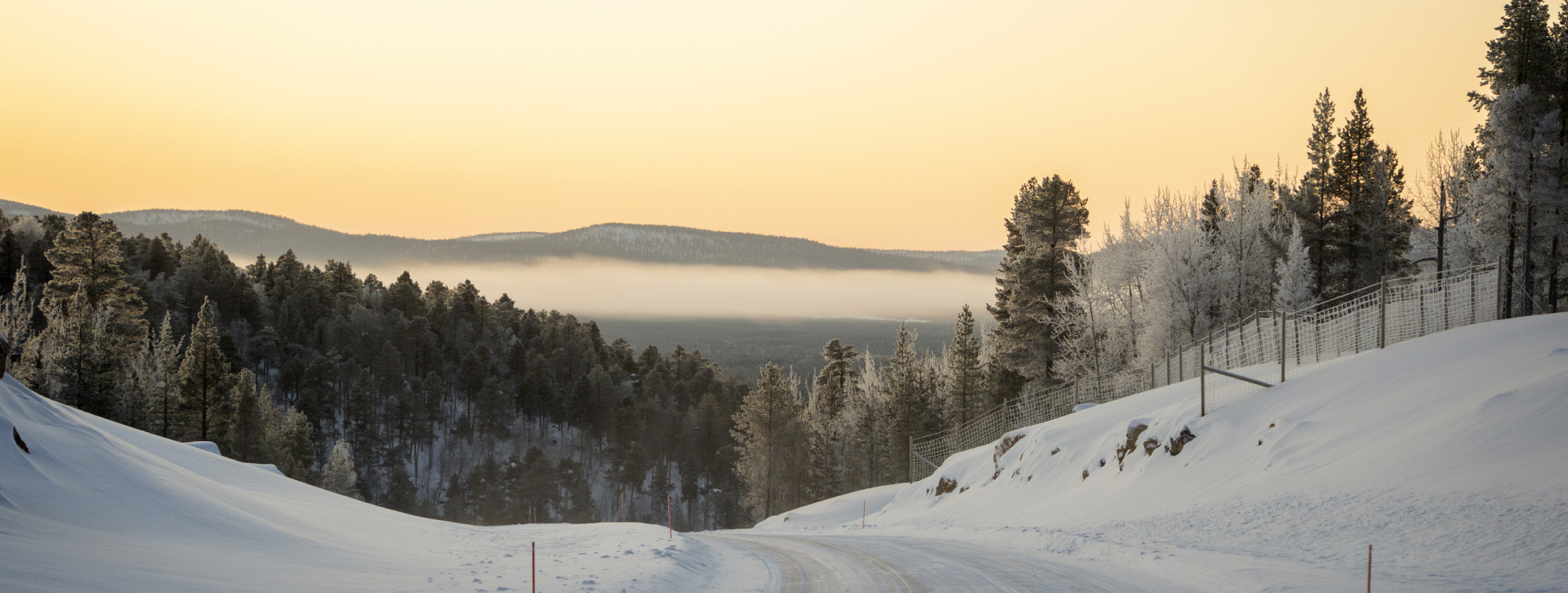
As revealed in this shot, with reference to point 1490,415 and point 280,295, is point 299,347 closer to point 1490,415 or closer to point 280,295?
point 280,295

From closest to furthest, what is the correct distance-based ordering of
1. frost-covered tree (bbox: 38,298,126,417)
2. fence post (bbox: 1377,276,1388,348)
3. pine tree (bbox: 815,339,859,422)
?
fence post (bbox: 1377,276,1388,348) → frost-covered tree (bbox: 38,298,126,417) → pine tree (bbox: 815,339,859,422)

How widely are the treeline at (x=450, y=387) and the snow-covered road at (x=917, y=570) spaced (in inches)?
2630

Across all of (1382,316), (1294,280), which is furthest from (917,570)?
(1294,280)

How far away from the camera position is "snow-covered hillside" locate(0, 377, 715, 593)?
24.3ft

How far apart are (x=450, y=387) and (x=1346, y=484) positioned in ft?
374

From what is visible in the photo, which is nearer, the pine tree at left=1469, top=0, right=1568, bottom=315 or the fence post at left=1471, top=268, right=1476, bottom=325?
the fence post at left=1471, top=268, right=1476, bottom=325

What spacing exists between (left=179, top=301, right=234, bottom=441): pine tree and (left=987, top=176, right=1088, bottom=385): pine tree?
1760 inches

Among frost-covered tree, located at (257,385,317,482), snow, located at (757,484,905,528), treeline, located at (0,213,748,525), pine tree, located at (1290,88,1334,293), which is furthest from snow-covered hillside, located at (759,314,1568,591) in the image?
treeline, located at (0,213,748,525)

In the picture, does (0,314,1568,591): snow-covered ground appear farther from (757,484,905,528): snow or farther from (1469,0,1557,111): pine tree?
(1469,0,1557,111): pine tree

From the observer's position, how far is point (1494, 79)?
31.2 m

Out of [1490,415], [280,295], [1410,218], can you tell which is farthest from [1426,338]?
[280,295]

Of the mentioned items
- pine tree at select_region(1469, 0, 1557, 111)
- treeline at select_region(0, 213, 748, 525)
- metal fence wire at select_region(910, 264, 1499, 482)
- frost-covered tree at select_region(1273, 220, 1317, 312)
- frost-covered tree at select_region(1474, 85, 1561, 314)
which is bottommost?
treeline at select_region(0, 213, 748, 525)

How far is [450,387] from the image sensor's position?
111 metres

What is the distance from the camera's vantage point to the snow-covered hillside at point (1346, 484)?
29.5ft
